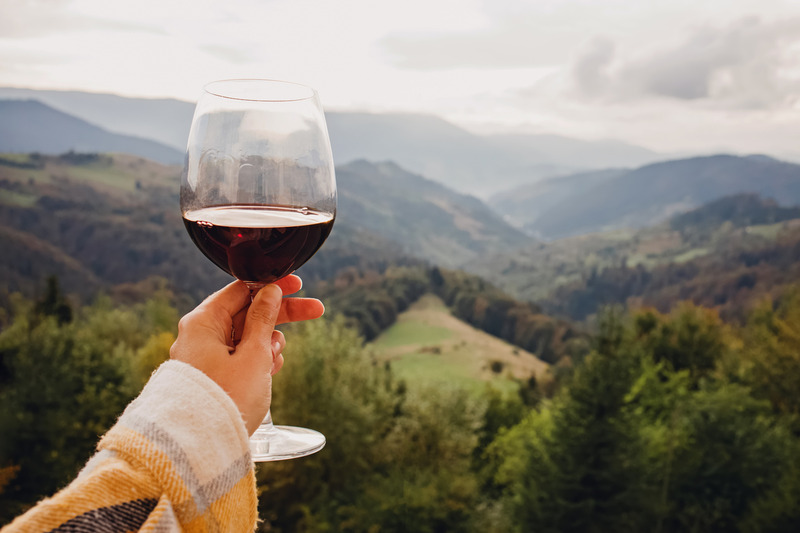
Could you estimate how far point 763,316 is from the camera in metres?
51.3

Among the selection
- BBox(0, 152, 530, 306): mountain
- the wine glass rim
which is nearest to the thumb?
the wine glass rim

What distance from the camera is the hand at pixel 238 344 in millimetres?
1482

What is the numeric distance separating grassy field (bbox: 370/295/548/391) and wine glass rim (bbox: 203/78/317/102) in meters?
56.4

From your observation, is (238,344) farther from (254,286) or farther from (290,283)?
(290,283)

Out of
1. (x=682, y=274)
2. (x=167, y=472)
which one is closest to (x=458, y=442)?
(x=167, y=472)

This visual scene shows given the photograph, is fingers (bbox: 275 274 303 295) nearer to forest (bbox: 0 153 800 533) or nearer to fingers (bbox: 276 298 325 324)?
fingers (bbox: 276 298 325 324)

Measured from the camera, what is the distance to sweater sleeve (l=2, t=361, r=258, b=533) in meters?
0.96

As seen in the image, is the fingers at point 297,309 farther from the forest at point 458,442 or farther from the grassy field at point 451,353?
the grassy field at point 451,353

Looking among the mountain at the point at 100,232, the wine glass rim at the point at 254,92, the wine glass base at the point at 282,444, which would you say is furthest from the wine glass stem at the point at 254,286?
the mountain at the point at 100,232

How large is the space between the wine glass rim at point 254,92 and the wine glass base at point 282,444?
0.95 m

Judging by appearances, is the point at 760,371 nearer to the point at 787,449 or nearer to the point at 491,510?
the point at 787,449

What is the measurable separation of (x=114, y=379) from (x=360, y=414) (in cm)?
1363

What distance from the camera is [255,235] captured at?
1662 mm

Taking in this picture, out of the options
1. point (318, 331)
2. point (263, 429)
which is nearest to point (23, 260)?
point (318, 331)
